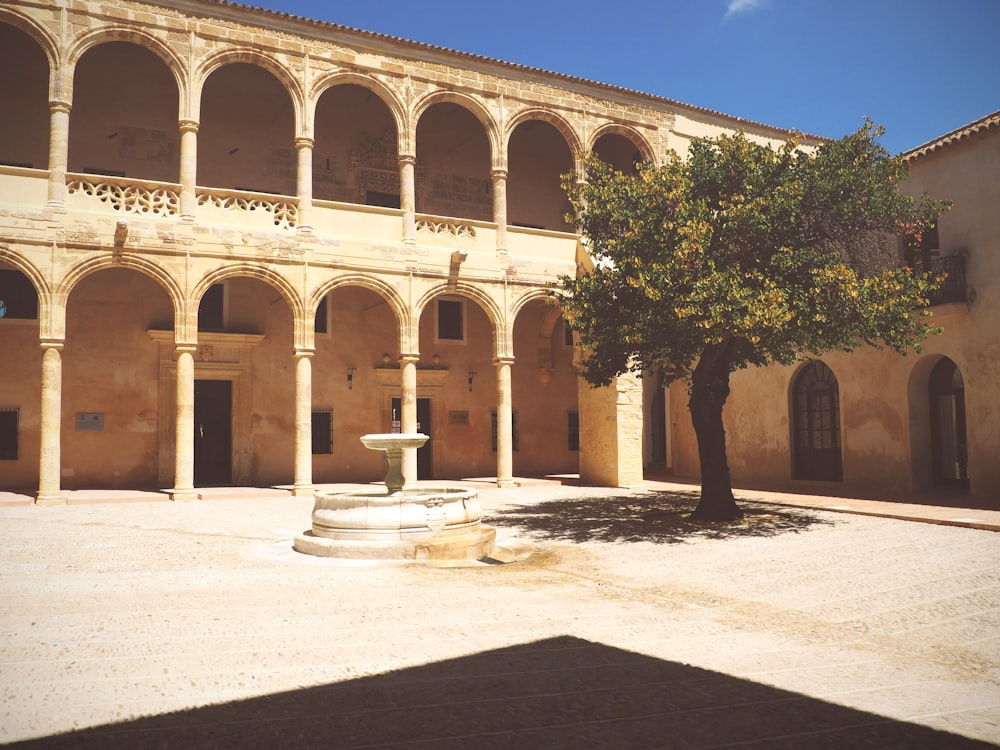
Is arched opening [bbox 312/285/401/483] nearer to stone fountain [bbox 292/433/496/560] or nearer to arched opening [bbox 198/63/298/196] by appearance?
arched opening [bbox 198/63/298/196]

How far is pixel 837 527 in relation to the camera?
1098cm

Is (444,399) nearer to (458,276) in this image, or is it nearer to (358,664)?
(458,276)

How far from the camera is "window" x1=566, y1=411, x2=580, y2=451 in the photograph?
2285cm

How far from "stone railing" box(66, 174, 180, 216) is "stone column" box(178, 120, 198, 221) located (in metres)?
0.18

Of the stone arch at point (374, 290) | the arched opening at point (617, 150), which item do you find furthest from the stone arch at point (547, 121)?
the stone arch at point (374, 290)

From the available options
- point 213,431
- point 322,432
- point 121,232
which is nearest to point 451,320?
point 322,432

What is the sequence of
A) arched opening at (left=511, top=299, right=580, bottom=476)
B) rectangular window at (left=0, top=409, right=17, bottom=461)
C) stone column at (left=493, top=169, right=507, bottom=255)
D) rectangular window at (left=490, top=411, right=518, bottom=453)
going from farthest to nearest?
arched opening at (left=511, top=299, right=580, bottom=476)
rectangular window at (left=490, top=411, right=518, bottom=453)
stone column at (left=493, top=169, right=507, bottom=255)
rectangular window at (left=0, top=409, right=17, bottom=461)

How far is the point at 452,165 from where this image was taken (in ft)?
Result: 69.7

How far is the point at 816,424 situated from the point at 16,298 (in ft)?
57.1

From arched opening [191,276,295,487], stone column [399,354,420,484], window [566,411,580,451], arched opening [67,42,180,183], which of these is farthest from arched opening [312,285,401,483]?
window [566,411,580,451]

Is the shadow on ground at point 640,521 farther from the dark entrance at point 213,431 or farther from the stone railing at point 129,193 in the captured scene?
the stone railing at point 129,193

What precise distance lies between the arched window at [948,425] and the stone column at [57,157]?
16.8 m

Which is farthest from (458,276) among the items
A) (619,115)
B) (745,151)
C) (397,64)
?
(745,151)

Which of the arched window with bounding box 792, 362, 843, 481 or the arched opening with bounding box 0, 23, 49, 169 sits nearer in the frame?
the arched opening with bounding box 0, 23, 49, 169
